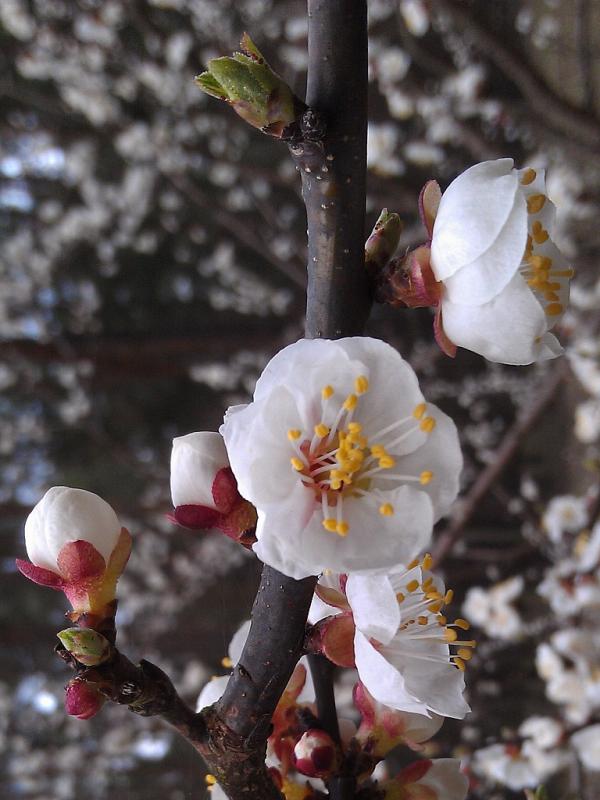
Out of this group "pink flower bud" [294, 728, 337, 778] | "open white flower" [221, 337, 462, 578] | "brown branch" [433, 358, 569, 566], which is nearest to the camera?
"open white flower" [221, 337, 462, 578]

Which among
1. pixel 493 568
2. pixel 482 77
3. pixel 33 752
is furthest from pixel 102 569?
pixel 33 752

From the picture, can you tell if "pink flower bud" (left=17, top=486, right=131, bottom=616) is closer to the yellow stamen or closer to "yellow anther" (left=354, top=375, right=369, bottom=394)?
"yellow anther" (left=354, top=375, right=369, bottom=394)

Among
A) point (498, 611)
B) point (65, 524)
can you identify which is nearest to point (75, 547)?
point (65, 524)

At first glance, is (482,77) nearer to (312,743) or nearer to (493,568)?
(493,568)

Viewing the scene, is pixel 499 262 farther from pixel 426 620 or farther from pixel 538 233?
pixel 426 620

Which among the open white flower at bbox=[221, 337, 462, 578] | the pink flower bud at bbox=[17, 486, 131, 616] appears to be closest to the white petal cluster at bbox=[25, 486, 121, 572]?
the pink flower bud at bbox=[17, 486, 131, 616]

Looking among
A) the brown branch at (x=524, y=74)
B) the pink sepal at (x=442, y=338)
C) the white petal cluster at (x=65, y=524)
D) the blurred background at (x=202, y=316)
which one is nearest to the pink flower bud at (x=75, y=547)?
the white petal cluster at (x=65, y=524)
